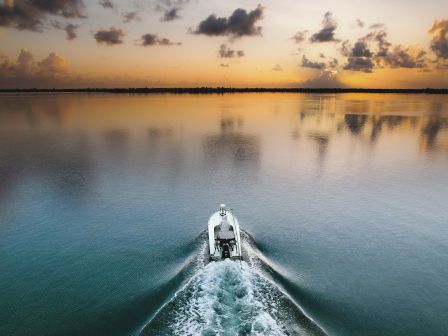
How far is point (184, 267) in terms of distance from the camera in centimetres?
2083

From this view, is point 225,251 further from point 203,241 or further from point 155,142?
point 155,142

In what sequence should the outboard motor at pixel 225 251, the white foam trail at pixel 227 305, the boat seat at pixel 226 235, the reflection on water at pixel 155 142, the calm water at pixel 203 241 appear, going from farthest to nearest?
the reflection on water at pixel 155 142, the boat seat at pixel 226 235, the outboard motor at pixel 225 251, the calm water at pixel 203 241, the white foam trail at pixel 227 305

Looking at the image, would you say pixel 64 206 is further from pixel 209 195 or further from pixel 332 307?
pixel 332 307

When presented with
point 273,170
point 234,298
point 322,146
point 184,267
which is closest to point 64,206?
point 184,267

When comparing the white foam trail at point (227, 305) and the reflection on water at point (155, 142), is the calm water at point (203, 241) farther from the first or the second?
the reflection on water at point (155, 142)

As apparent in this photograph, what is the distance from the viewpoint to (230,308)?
53.0 ft

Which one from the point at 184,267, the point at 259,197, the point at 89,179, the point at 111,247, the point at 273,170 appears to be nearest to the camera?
the point at 184,267

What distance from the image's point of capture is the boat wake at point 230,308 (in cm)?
1502

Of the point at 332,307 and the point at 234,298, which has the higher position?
the point at 234,298

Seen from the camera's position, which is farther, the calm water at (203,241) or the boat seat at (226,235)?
the boat seat at (226,235)

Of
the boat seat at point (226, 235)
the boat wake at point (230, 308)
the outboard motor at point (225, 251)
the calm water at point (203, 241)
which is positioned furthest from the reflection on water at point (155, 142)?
the boat wake at point (230, 308)

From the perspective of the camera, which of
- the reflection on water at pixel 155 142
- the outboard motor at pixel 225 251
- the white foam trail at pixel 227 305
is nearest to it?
the white foam trail at pixel 227 305

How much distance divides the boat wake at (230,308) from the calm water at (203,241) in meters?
0.07

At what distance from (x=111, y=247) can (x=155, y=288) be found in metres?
6.95
